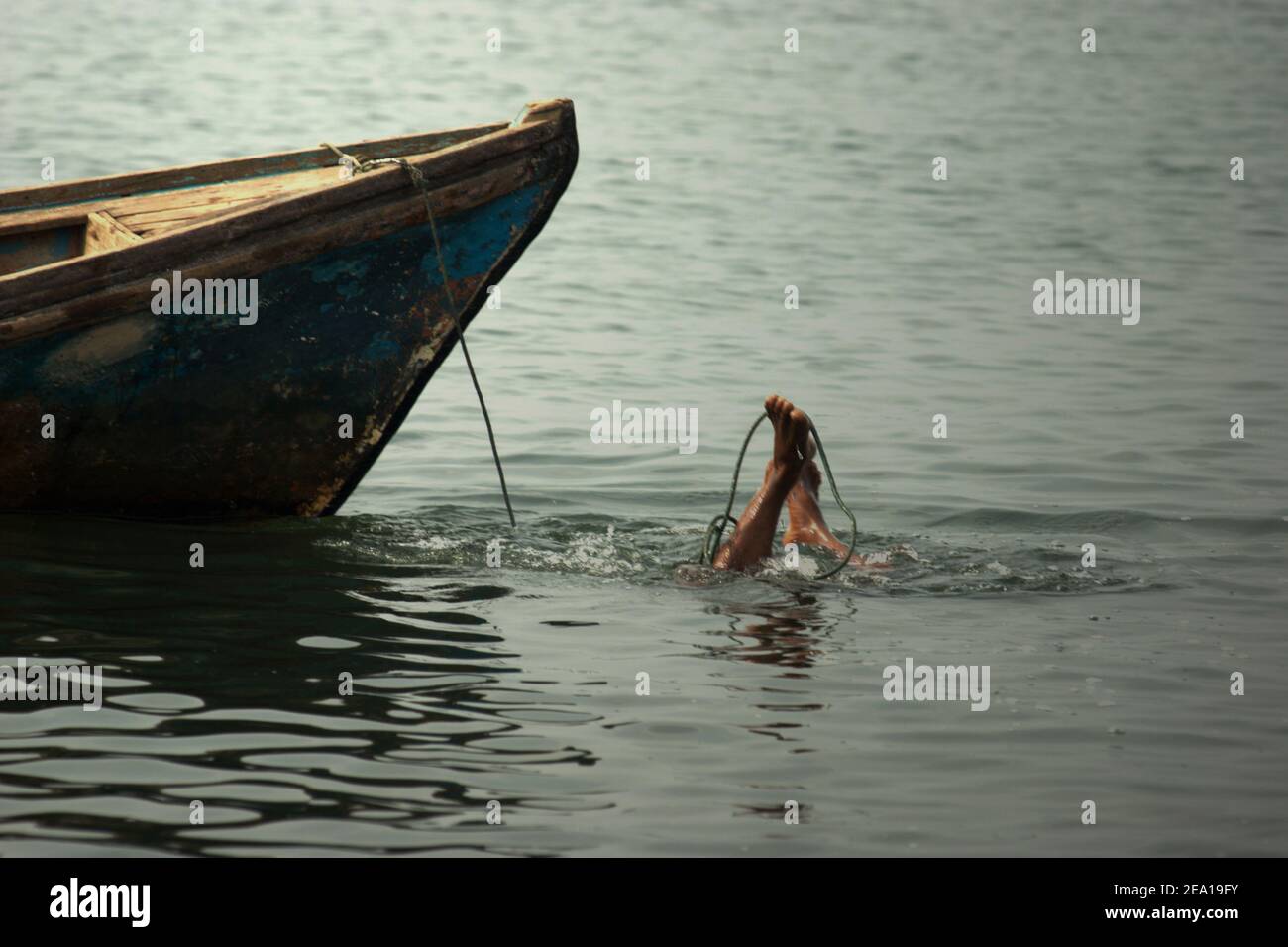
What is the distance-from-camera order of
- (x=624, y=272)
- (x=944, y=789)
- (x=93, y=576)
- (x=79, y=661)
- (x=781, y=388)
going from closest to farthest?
(x=944, y=789) → (x=79, y=661) → (x=93, y=576) → (x=781, y=388) → (x=624, y=272)

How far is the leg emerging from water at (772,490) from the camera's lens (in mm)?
7102

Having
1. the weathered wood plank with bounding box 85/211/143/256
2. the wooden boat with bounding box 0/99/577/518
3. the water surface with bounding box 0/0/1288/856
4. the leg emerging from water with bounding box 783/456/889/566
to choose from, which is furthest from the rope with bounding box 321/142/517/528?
the leg emerging from water with bounding box 783/456/889/566

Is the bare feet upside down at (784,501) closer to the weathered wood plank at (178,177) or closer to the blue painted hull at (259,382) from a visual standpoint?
the blue painted hull at (259,382)

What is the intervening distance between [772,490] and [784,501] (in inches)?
7.9

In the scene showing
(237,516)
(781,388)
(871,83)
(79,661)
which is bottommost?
(79,661)

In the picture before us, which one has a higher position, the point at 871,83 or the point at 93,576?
the point at 871,83

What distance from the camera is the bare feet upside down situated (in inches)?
280

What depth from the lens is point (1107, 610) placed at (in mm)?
7324

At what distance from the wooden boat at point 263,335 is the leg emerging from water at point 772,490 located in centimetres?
153

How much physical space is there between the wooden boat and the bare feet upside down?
1555 mm

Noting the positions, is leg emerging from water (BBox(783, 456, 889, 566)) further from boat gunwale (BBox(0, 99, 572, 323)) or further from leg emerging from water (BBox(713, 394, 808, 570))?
boat gunwale (BBox(0, 99, 572, 323))

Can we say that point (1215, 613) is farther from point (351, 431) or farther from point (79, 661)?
point (79, 661)
